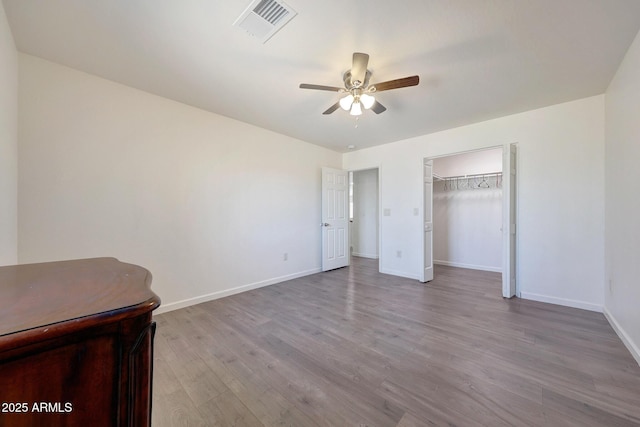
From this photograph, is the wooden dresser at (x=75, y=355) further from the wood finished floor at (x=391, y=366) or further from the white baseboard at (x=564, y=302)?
the white baseboard at (x=564, y=302)

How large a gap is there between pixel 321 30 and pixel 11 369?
7.41 ft

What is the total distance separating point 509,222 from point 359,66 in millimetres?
2926

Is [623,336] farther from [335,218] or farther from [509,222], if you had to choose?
[335,218]

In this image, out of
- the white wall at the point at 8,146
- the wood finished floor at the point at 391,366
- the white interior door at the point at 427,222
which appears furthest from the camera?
the white interior door at the point at 427,222

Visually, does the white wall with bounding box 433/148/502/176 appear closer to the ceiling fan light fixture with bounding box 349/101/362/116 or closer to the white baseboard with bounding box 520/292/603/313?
the white baseboard with bounding box 520/292/603/313

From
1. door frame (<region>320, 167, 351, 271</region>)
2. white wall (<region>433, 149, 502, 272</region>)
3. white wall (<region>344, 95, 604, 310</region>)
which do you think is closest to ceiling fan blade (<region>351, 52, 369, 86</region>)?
white wall (<region>344, 95, 604, 310</region>)

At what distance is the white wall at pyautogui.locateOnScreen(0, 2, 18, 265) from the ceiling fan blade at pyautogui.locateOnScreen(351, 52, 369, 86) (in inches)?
97.6

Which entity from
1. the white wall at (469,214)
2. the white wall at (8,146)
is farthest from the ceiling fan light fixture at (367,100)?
the white wall at (469,214)

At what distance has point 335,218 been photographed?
200 inches

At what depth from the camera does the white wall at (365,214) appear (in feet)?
21.5

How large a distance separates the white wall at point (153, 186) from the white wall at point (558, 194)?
3.29 m

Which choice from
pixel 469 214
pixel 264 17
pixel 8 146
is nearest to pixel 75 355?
pixel 264 17

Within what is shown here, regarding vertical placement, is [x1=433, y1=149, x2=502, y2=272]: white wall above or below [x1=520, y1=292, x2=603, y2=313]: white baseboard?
above

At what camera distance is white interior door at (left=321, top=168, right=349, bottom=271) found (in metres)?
4.89
